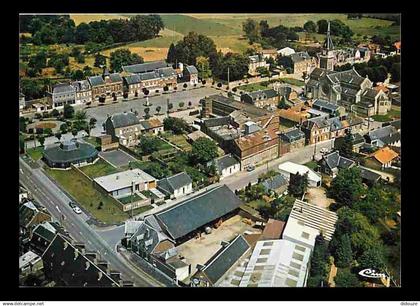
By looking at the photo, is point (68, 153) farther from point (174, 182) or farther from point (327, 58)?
point (327, 58)

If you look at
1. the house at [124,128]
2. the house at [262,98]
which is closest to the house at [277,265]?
the house at [124,128]

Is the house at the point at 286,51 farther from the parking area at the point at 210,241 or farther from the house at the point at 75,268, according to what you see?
the house at the point at 75,268

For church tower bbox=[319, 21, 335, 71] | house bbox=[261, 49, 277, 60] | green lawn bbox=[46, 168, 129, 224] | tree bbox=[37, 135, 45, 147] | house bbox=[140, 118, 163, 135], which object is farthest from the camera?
house bbox=[261, 49, 277, 60]

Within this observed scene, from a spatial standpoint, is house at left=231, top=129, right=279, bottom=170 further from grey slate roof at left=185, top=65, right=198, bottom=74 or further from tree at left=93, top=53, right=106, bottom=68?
tree at left=93, top=53, right=106, bottom=68

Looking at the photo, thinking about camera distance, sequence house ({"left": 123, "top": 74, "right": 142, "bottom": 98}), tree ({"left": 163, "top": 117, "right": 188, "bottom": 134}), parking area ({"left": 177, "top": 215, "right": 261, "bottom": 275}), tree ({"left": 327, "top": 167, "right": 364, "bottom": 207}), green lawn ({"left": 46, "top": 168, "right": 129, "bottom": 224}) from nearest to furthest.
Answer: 1. parking area ({"left": 177, "top": 215, "right": 261, "bottom": 275})
2. green lawn ({"left": 46, "top": 168, "right": 129, "bottom": 224})
3. tree ({"left": 327, "top": 167, "right": 364, "bottom": 207})
4. tree ({"left": 163, "top": 117, "right": 188, "bottom": 134})
5. house ({"left": 123, "top": 74, "right": 142, "bottom": 98})

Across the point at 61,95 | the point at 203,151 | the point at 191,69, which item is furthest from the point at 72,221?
the point at 191,69

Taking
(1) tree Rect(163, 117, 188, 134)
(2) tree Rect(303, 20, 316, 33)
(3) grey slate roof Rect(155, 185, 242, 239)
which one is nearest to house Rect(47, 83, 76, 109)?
(1) tree Rect(163, 117, 188, 134)

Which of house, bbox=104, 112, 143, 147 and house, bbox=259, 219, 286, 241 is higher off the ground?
house, bbox=104, 112, 143, 147
